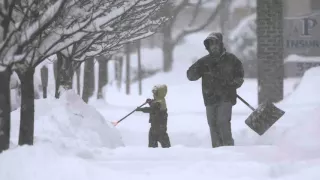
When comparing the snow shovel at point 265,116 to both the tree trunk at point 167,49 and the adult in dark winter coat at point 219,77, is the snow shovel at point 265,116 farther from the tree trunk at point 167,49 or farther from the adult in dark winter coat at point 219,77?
the tree trunk at point 167,49

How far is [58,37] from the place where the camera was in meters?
5.16

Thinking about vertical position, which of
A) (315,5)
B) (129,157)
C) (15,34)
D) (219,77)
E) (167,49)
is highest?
(167,49)

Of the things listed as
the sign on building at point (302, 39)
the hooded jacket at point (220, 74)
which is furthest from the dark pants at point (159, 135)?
the sign on building at point (302, 39)

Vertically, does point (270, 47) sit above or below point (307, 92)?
above

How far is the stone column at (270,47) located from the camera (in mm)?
11898

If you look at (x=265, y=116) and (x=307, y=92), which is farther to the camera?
(x=307, y=92)

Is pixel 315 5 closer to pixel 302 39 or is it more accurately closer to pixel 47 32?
pixel 302 39

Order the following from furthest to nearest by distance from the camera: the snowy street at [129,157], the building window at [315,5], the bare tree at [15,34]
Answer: the building window at [315,5], the bare tree at [15,34], the snowy street at [129,157]

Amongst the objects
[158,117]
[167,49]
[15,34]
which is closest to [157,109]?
[158,117]

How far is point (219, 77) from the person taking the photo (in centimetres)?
739

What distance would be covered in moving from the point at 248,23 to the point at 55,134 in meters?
23.9

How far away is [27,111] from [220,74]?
2.82 meters

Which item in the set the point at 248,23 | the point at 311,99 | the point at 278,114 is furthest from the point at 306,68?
the point at 248,23

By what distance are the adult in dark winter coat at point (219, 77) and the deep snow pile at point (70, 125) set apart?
157 centimetres
